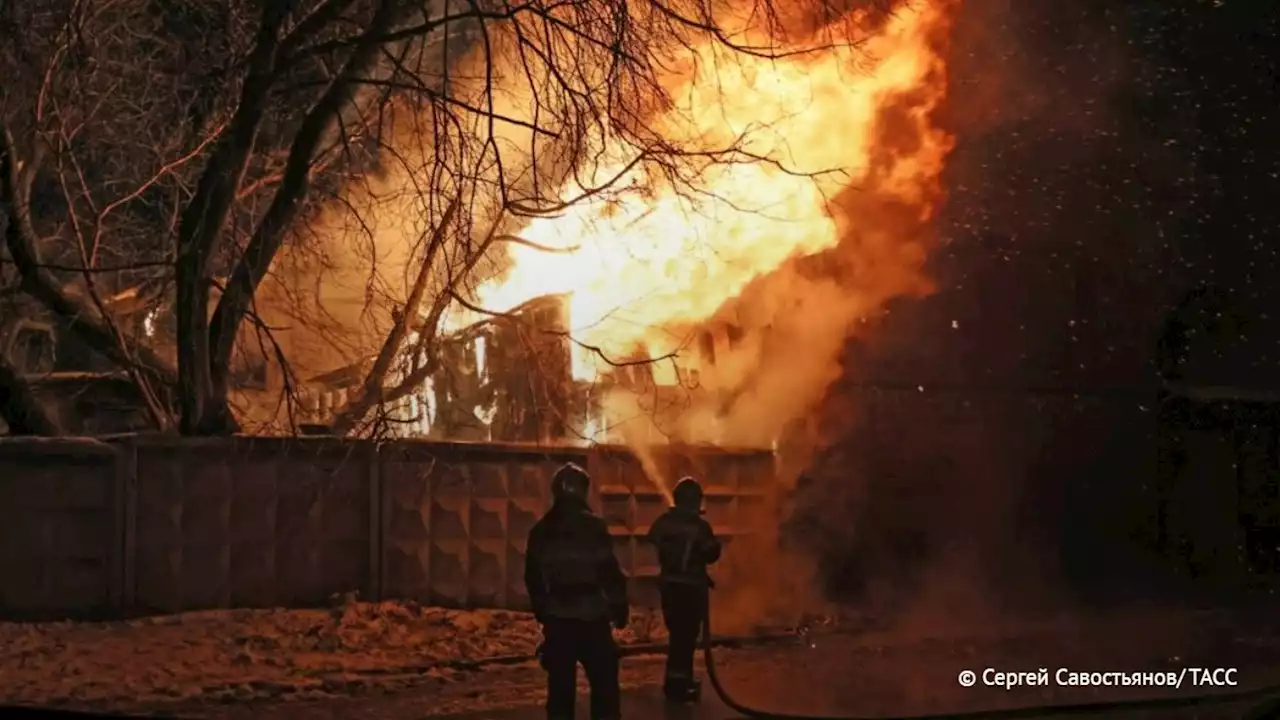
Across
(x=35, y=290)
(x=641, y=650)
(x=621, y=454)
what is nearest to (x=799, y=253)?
(x=621, y=454)

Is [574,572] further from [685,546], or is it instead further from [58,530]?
[58,530]

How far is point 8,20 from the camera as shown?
33.4 ft

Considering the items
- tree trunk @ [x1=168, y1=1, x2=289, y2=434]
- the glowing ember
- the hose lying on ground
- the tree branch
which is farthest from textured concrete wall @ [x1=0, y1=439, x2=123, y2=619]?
the hose lying on ground

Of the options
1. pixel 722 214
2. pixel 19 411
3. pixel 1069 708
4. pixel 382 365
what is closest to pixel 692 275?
pixel 722 214

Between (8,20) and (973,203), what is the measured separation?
10.2 m

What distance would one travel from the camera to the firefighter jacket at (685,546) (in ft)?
25.8

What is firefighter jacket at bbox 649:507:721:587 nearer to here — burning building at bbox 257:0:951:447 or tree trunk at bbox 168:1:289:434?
burning building at bbox 257:0:951:447

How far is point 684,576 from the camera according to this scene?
791 centimetres

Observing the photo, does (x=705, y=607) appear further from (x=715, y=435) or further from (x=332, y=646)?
(x=715, y=435)

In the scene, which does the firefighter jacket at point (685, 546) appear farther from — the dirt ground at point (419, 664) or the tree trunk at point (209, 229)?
the tree trunk at point (209, 229)

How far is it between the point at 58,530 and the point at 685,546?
4783mm

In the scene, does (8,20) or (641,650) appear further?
(8,20)

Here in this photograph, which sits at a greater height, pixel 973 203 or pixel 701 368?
pixel 973 203

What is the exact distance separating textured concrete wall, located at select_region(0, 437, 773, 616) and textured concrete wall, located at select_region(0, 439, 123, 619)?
1 cm
